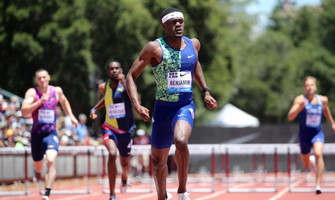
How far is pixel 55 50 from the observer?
26.2 metres

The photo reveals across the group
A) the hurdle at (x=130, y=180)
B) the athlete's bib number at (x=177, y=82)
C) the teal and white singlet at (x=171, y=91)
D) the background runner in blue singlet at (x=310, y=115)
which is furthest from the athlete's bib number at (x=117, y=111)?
the athlete's bib number at (x=177, y=82)

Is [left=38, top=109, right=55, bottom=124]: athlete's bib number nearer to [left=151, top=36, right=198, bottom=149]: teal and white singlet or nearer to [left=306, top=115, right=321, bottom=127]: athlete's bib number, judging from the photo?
[left=151, top=36, right=198, bottom=149]: teal and white singlet

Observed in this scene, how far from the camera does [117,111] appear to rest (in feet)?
36.7

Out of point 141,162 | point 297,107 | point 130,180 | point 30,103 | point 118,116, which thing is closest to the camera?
point 30,103

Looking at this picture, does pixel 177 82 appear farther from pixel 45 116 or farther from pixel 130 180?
pixel 130 180

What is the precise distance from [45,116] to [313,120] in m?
5.05

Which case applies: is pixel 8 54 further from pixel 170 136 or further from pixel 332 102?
pixel 332 102

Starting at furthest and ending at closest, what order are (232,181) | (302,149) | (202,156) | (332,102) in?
(332,102) < (202,156) < (232,181) < (302,149)

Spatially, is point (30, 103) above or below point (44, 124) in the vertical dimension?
above

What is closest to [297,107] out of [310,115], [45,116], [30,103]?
[310,115]

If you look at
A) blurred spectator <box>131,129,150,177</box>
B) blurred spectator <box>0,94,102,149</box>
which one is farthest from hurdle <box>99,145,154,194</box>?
blurred spectator <box>131,129,150,177</box>

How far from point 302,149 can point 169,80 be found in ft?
19.6

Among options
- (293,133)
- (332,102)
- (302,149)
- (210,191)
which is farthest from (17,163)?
(332,102)

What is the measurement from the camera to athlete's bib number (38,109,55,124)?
10.7 m
